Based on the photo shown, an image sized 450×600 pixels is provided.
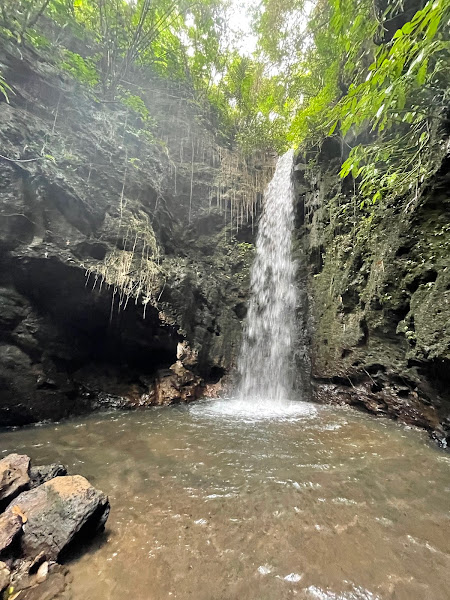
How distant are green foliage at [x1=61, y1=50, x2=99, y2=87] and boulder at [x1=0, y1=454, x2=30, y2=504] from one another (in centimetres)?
834

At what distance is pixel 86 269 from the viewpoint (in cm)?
552

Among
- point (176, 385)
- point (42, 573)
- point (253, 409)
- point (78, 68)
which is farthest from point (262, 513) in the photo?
point (78, 68)

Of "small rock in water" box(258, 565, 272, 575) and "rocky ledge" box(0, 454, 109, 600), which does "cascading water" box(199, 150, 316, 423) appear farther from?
"small rock in water" box(258, 565, 272, 575)

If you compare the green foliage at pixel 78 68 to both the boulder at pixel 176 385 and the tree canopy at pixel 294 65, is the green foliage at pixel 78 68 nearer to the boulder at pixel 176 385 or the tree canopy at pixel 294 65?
the tree canopy at pixel 294 65

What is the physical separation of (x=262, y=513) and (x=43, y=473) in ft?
6.44

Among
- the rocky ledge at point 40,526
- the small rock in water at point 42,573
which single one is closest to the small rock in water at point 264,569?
the rocky ledge at point 40,526

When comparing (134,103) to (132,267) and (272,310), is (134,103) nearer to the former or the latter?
(132,267)

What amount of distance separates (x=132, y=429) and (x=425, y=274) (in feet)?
16.5

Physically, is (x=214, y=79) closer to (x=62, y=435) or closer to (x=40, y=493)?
(x=62, y=435)

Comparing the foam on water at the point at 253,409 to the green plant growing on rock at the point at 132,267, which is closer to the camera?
the foam on water at the point at 253,409

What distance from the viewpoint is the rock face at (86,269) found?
4923 mm

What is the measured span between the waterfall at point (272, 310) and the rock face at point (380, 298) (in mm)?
640

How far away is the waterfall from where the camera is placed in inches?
292

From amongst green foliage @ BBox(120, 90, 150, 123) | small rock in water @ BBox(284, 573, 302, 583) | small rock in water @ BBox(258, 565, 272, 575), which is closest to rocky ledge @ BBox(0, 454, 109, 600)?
small rock in water @ BBox(258, 565, 272, 575)
